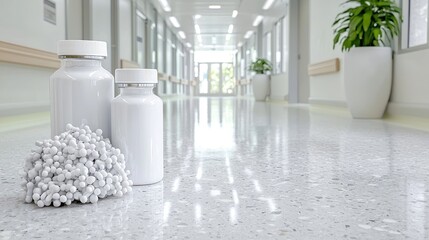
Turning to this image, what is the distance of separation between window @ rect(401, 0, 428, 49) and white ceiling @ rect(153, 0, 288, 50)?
8.73 metres

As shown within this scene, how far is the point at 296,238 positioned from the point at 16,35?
505 centimetres

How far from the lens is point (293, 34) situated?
1221cm

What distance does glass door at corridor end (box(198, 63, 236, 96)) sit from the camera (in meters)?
37.9

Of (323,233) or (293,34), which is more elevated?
(293,34)

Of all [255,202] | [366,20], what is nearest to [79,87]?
[255,202]

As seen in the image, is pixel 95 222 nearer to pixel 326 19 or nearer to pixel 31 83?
pixel 31 83

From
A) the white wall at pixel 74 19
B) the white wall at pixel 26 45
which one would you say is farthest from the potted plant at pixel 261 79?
the white wall at pixel 26 45

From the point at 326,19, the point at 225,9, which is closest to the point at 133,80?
the point at 326,19

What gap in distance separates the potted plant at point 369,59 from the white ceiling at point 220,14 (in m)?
8.82

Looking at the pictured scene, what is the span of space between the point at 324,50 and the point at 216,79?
29.7m

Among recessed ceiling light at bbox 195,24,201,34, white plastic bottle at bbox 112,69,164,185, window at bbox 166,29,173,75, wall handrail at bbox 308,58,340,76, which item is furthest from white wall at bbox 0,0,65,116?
window at bbox 166,29,173,75

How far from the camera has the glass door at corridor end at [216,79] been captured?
37938mm

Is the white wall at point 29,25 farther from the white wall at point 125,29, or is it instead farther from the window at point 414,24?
the window at point 414,24

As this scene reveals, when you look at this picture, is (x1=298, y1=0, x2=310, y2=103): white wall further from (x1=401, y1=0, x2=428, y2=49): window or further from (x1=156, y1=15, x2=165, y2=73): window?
(x1=156, y1=15, x2=165, y2=73): window
